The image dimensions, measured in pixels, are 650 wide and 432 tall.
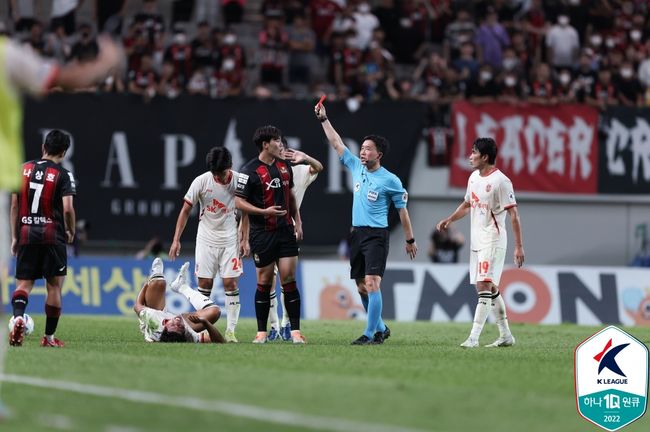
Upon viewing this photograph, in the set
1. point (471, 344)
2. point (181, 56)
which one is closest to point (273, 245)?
point (471, 344)

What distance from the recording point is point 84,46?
28094 millimetres

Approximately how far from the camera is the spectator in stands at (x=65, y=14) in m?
29.5

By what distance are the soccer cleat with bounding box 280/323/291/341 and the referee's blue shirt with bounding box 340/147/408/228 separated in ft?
5.87

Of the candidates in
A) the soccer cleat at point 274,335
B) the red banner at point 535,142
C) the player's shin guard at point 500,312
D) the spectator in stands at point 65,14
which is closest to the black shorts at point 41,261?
the soccer cleat at point 274,335

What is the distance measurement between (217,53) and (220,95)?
0.99m

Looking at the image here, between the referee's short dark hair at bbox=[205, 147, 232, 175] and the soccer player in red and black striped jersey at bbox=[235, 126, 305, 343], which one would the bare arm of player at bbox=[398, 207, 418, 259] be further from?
the referee's short dark hair at bbox=[205, 147, 232, 175]

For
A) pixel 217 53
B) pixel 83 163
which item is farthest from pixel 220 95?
pixel 83 163

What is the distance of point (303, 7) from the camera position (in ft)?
102

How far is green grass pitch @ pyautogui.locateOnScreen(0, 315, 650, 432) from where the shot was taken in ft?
28.2

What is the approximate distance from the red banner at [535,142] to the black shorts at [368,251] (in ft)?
45.7

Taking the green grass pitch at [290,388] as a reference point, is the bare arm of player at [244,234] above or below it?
above

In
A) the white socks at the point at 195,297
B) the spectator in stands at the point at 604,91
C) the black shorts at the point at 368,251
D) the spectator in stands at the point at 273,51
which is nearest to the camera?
the black shorts at the point at 368,251

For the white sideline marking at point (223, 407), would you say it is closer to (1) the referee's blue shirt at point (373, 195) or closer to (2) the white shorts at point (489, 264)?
(1) the referee's blue shirt at point (373, 195)

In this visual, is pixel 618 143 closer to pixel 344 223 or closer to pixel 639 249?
pixel 639 249
